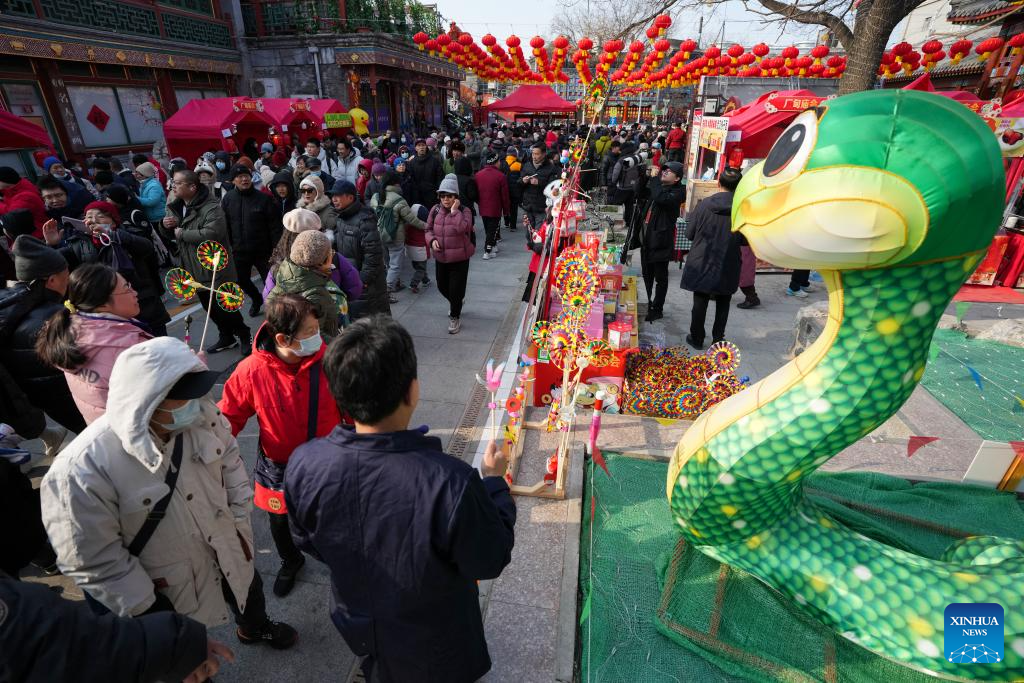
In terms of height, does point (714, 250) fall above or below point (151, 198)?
below

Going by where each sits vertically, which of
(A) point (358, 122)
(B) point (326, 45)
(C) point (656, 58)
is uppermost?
(B) point (326, 45)

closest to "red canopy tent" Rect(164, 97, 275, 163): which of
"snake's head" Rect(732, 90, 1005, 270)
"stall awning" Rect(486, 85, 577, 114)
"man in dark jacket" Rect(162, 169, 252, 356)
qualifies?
"man in dark jacket" Rect(162, 169, 252, 356)

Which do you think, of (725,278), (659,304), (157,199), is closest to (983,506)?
(725,278)

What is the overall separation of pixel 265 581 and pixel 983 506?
3.90m

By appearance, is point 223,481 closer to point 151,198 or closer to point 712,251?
point 712,251

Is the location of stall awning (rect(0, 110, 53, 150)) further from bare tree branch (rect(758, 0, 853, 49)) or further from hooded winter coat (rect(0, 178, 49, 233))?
bare tree branch (rect(758, 0, 853, 49))

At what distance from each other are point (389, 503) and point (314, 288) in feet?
6.57

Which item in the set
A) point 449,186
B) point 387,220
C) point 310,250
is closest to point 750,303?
point 449,186

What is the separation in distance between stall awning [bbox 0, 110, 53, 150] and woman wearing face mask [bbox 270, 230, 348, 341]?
5.63 m

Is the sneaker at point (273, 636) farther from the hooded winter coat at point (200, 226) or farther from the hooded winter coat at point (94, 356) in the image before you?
the hooded winter coat at point (200, 226)

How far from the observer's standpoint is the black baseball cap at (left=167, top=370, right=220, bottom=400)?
1527 millimetres

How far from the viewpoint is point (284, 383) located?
79.2 inches


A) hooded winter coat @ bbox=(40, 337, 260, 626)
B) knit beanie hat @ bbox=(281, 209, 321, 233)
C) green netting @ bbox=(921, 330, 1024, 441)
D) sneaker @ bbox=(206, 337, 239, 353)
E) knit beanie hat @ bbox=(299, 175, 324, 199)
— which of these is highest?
knit beanie hat @ bbox=(299, 175, 324, 199)

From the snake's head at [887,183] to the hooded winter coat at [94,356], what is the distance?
8.92 feet
